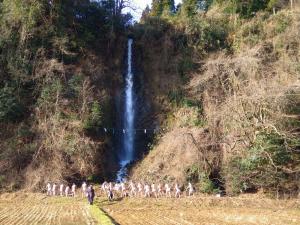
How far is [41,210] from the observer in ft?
68.7

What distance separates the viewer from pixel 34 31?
32938 millimetres

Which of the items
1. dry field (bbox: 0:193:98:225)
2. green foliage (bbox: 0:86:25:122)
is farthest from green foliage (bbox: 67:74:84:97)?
dry field (bbox: 0:193:98:225)

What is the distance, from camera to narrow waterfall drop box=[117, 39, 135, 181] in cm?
3394

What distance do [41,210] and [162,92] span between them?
1770cm

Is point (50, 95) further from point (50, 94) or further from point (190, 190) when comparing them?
point (190, 190)

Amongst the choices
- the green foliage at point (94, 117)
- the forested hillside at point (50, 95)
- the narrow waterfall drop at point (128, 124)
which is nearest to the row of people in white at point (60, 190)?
the forested hillside at point (50, 95)

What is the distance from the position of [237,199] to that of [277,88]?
7.21 metres

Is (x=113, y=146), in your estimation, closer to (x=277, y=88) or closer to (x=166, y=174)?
(x=166, y=174)

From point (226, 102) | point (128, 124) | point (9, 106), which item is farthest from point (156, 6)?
point (9, 106)

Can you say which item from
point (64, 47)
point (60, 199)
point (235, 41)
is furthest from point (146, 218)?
point (235, 41)

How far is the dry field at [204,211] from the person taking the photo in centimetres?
1641

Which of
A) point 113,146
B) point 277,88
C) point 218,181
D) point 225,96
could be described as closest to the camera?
point 277,88

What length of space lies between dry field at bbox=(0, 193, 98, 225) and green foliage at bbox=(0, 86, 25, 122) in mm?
6540

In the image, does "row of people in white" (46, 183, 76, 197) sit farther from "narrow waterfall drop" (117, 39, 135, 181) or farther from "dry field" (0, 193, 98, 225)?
"narrow waterfall drop" (117, 39, 135, 181)
